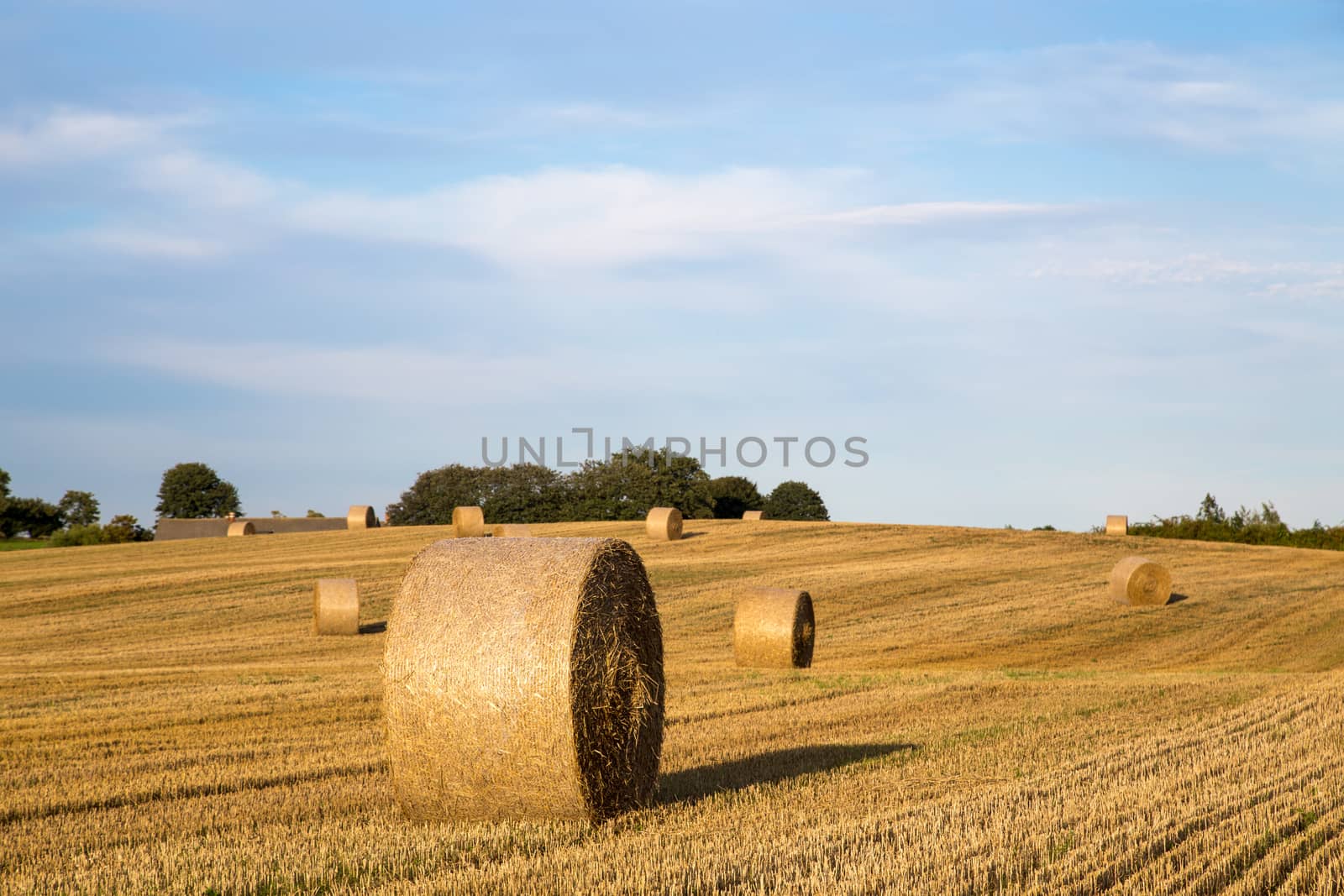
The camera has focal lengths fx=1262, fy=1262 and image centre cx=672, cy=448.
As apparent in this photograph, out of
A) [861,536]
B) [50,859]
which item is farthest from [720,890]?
[861,536]

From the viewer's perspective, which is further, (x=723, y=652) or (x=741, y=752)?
(x=723, y=652)

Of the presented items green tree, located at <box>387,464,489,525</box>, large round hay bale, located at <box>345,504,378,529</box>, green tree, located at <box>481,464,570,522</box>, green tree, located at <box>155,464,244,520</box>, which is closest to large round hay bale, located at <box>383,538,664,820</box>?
large round hay bale, located at <box>345,504,378,529</box>

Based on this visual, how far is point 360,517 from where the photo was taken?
2053 inches

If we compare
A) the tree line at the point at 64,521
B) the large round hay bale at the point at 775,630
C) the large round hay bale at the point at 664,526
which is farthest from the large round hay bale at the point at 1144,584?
the tree line at the point at 64,521

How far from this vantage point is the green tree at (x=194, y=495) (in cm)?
8675

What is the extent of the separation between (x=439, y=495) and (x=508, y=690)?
70.0 metres

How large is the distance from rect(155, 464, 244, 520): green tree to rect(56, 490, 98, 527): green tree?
14175 millimetres

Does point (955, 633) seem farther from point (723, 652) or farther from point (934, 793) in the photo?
point (934, 793)

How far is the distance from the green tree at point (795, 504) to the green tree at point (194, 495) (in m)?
36.9

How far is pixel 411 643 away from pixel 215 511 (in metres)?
84.6

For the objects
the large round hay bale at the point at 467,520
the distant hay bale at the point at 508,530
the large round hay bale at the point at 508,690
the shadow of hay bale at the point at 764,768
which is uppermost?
the large round hay bale at the point at 467,520

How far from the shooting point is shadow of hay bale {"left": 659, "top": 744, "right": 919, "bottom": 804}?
9055mm

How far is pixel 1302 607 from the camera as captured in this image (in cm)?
2817

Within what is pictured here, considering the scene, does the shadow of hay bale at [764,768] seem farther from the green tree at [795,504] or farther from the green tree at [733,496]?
the green tree at [795,504]
